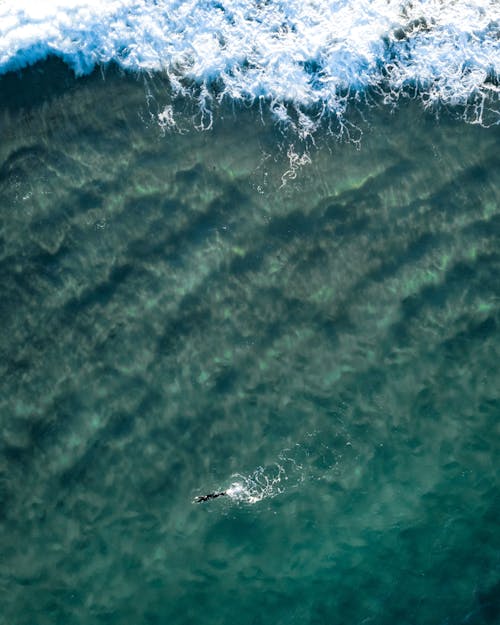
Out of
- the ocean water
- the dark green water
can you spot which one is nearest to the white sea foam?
the ocean water

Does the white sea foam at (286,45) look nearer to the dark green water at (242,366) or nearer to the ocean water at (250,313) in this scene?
the ocean water at (250,313)

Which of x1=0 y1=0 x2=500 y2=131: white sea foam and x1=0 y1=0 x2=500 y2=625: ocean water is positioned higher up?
x1=0 y1=0 x2=500 y2=131: white sea foam

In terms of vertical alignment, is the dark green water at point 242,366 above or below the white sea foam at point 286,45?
below

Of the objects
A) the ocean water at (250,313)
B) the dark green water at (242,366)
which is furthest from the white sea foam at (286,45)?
the dark green water at (242,366)

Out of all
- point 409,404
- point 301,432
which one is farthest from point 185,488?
point 409,404

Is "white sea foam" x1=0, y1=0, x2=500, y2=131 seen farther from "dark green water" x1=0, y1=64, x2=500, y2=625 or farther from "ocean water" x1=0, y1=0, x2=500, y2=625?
"dark green water" x1=0, y1=64, x2=500, y2=625
